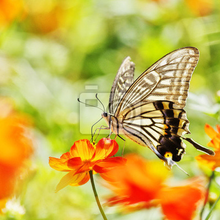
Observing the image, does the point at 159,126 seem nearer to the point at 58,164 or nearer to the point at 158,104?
the point at 158,104

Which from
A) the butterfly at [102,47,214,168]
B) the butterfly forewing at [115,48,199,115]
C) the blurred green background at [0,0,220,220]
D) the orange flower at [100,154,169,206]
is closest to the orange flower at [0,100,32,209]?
the orange flower at [100,154,169,206]

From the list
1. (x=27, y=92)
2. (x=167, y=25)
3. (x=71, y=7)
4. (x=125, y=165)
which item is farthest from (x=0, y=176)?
(x=71, y=7)

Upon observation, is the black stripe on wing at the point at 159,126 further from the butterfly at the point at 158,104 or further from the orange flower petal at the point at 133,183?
the orange flower petal at the point at 133,183

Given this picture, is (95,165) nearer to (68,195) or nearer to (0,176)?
(0,176)

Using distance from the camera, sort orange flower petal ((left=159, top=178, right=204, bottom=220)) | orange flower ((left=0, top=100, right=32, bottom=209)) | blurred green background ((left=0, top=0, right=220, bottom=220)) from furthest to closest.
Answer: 1. blurred green background ((left=0, top=0, right=220, bottom=220))
2. orange flower petal ((left=159, top=178, right=204, bottom=220))
3. orange flower ((left=0, top=100, right=32, bottom=209))

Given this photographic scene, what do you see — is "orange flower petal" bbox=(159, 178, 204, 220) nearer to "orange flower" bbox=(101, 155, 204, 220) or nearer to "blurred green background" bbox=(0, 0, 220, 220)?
"orange flower" bbox=(101, 155, 204, 220)

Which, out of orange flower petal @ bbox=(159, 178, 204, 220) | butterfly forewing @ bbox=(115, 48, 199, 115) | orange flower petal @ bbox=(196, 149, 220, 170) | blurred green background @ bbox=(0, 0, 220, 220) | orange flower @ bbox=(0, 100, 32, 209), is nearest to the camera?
orange flower @ bbox=(0, 100, 32, 209)
